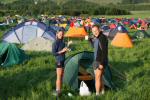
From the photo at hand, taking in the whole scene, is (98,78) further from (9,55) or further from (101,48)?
(9,55)

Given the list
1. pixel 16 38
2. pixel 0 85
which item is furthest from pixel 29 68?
pixel 16 38

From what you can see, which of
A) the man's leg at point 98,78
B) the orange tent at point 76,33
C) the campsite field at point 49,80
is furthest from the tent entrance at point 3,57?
the orange tent at point 76,33

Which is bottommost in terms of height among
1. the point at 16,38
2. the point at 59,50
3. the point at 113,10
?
the point at 113,10

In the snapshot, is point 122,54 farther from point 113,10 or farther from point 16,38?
→ point 113,10

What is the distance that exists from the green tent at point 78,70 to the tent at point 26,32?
368 inches

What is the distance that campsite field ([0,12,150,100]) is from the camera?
7.77m

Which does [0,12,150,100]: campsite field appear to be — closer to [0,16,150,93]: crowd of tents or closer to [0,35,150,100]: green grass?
[0,35,150,100]: green grass

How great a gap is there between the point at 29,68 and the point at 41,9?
70.0 meters

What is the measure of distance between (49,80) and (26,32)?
9.62 metres

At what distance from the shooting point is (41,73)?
1030 centimetres

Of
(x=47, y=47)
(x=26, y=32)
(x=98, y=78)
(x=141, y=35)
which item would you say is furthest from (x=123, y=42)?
(x=98, y=78)

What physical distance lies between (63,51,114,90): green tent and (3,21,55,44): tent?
934 cm

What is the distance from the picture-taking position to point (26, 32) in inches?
729

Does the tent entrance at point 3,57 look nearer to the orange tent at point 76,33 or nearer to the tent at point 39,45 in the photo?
the tent at point 39,45
